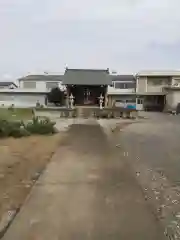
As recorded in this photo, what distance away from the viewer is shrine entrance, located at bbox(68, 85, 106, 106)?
39.6 meters

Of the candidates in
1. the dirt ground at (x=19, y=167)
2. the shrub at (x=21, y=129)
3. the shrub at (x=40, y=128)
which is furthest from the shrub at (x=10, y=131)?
the dirt ground at (x=19, y=167)

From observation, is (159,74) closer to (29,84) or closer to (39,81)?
(39,81)

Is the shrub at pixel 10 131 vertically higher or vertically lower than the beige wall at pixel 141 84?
lower

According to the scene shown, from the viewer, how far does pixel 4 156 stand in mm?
9570

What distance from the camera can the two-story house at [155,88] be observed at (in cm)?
4388

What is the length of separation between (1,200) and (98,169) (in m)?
2.98

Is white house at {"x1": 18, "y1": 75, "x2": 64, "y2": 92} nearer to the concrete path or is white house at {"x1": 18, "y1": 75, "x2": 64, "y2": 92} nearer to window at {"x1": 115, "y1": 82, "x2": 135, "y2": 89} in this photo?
window at {"x1": 115, "y1": 82, "x2": 135, "y2": 89}

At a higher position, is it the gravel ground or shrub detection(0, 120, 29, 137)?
shrub detection(0, 120, 29, 137)

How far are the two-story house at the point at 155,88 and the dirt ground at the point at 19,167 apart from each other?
107 ft

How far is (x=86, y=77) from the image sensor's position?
131 ft

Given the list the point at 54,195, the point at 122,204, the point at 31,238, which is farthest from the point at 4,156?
the point at 31,238

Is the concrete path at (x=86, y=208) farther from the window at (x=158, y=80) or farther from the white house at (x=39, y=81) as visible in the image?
the white house at (x=39, y=81)

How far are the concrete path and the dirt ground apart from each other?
22 centimetres

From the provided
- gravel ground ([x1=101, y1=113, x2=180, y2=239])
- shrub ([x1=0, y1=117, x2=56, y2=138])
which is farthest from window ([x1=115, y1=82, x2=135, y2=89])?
gravel ground ([x1=101, y1=113, x2=180, y2=239])
